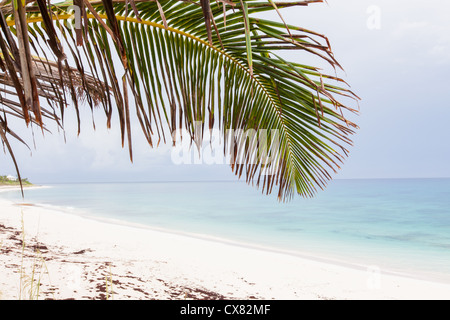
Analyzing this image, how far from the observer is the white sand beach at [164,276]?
7.23 feet

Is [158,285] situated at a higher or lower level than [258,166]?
lower

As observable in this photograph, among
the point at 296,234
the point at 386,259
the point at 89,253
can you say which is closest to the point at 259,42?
the point at 89,253

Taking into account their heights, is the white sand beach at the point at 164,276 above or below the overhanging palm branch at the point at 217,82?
below

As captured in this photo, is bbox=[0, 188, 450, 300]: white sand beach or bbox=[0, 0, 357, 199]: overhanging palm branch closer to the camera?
bbox=[0, 0, 357, 199]: overhanging palm branch

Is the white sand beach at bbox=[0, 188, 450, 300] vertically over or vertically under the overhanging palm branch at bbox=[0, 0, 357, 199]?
under

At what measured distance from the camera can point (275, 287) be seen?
3082mm

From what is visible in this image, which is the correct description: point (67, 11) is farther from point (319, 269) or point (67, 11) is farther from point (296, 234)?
point (296, 234)

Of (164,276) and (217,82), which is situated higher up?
(217,82)

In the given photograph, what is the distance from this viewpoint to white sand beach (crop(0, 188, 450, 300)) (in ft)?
7.23

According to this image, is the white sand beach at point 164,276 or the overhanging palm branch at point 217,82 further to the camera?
the white sand beach at point 164,276

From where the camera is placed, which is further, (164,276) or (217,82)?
(164,276)

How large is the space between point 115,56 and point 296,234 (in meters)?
8.87

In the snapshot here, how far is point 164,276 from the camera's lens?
117 inches

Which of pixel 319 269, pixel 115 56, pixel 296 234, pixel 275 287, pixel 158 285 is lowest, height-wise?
pixel 296 234
